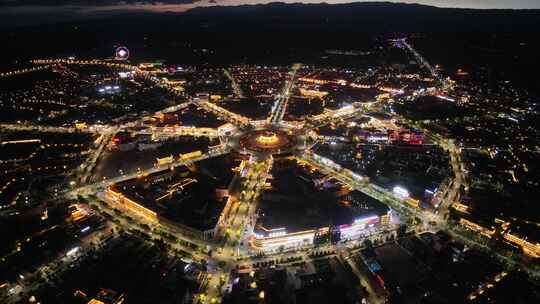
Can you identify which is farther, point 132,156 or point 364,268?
point 132,156

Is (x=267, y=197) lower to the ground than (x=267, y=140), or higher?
lower

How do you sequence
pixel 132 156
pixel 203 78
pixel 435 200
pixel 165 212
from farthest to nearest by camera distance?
pixel 203 78 < pixel 132 156 < pixel 435 200 < pixel 165 212

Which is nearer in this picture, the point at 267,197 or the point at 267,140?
the point at 267,197

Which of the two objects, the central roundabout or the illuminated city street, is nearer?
the illuminated city street

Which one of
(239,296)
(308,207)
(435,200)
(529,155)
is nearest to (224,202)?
(308,207)

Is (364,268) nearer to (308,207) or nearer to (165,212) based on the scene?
(308,207)

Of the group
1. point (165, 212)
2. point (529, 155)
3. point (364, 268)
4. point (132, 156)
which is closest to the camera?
point (364, 268)

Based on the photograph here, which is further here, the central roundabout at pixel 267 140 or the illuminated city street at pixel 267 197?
the central roundabout at pixel 267 140

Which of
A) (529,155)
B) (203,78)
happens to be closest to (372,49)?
(203,78)

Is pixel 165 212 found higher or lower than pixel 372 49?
lower

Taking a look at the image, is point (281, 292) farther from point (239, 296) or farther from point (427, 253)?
point (427, 253)
